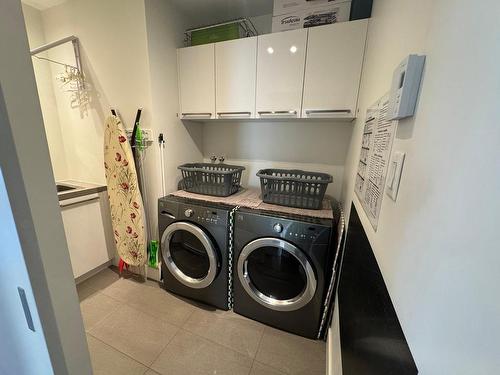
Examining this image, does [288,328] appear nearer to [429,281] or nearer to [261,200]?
[261,200]

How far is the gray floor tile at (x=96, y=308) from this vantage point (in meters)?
1.60

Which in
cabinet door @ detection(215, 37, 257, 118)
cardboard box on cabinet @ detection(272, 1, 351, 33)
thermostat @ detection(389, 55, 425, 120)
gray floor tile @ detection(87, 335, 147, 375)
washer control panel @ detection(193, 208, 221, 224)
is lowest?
gray floor tile @ detection(87, 335, 147, 375)

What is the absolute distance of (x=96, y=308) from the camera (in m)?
1.71

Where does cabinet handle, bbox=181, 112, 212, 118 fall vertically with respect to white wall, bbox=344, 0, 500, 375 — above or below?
above

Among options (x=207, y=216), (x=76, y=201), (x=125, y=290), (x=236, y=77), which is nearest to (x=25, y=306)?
(x=207, y=216)

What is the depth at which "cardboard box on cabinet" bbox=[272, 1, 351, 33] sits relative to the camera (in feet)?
4.50

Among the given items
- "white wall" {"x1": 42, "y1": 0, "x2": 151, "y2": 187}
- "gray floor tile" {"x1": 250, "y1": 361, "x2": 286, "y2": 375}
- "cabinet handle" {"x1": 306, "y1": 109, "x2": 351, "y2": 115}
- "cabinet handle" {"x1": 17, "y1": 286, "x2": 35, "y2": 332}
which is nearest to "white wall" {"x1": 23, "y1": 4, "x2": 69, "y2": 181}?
"white wall" {"x1": 42, "y1": 0, "x2": 151, "y2": 187}

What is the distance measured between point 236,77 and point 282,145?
0.73 m

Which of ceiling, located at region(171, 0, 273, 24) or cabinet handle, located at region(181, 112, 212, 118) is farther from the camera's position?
cabinet handle, located at region(181, 112, 212, 118)

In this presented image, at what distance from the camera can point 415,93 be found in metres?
0.47

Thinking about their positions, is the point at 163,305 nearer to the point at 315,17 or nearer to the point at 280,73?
the point at 280,73

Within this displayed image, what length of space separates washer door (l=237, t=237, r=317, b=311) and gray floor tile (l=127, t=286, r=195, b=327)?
0.60 meters

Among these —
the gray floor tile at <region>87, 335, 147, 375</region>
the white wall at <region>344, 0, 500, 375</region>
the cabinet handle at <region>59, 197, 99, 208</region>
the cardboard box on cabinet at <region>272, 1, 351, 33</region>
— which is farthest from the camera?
the cabinet handle at <region>59, 197, 99, 208</region>

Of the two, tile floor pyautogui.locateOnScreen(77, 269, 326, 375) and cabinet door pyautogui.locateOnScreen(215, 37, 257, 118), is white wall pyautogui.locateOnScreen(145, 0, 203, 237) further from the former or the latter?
tile floor pyautogui.locateOnScreen(77, 269, 326, 375)
